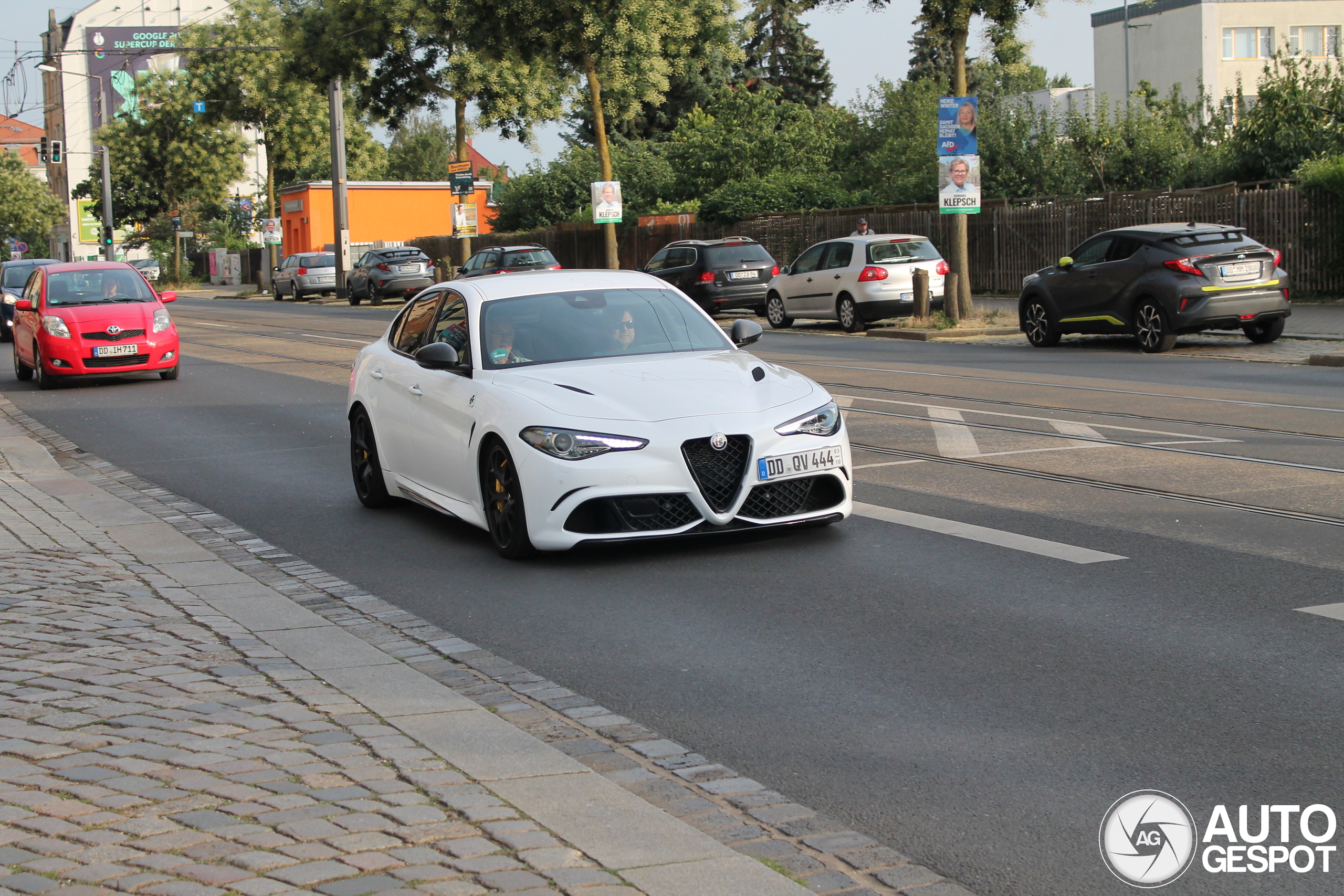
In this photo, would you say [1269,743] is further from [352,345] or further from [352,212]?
[352,212]

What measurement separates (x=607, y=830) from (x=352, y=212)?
240 feet

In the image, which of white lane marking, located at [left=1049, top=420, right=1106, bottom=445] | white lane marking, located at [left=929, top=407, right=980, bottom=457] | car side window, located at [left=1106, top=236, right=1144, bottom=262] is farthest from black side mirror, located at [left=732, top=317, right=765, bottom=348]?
car side window, located at [left=1106, top=236, right=1144, bottom=262]

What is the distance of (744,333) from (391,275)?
3853cm

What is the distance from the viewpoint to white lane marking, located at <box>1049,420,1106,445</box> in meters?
11.8

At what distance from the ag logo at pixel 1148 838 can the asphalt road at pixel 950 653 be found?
2.0 inches

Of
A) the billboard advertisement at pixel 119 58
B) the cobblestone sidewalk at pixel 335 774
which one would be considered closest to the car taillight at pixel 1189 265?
the cobblestone sidewalk at pixel 335 774

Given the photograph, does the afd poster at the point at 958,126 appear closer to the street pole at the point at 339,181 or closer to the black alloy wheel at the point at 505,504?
the black alloy wheel at the point at 505,504

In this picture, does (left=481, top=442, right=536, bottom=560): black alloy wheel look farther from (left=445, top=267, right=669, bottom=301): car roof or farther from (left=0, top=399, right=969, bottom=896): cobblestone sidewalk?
(left=445, top=267, right=669, bottom=301): car roof

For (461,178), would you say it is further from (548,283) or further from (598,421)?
(598,421)

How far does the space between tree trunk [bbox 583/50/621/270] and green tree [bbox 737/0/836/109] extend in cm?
4252

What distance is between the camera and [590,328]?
8.74m

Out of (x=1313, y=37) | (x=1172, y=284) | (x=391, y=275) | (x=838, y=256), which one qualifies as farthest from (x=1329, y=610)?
(x=1313, y=37)

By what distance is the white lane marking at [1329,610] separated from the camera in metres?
6.12

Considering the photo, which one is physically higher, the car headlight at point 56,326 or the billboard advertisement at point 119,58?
the billboard advertisement at point 119,58
